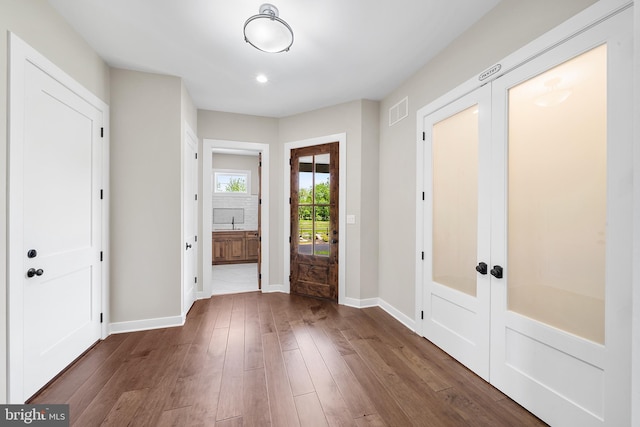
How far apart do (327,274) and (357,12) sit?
310cm

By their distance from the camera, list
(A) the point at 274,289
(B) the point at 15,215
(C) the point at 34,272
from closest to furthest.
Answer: (B) the point at 15,215 < (C) the point at 34,272 < (A) the point at 274,289

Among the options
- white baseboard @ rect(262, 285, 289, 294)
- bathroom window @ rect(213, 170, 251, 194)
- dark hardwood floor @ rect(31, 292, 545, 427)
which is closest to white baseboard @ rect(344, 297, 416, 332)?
dark hardwood floor @ rect(31, 292, 545, 427)

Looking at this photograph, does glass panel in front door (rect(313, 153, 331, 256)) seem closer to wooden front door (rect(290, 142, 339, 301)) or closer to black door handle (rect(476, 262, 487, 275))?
wooden front door (rect(290, 142, 339, 301))

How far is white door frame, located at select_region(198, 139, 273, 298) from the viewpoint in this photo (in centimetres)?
395

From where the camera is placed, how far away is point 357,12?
200 cm

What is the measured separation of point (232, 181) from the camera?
7.02 metres

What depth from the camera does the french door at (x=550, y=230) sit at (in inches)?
50.9

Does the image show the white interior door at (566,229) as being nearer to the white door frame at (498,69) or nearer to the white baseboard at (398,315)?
the white door frame at (498,69)

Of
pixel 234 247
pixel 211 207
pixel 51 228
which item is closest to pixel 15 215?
pixel 51 228

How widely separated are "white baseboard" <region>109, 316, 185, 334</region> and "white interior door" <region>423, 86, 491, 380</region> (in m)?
2.78

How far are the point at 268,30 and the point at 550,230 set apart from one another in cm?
236

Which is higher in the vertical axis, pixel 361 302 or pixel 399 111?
pixel 399 111

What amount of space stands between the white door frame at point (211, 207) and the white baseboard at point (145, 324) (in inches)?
37.5

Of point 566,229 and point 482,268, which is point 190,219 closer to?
point 482,268
